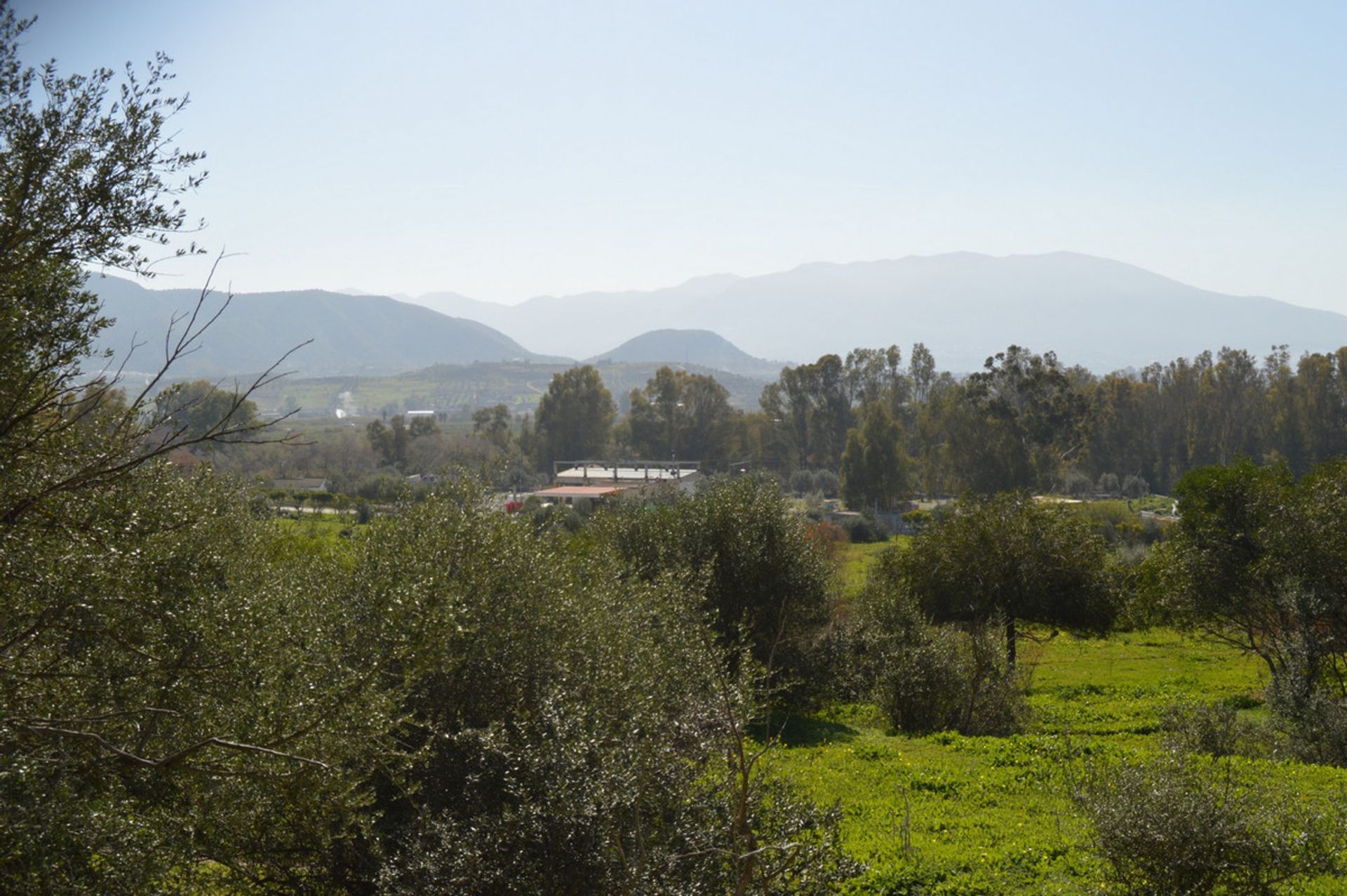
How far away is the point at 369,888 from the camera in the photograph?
321 inches

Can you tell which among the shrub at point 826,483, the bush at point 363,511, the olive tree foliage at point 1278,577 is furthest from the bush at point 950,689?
the shrub at point 826,483

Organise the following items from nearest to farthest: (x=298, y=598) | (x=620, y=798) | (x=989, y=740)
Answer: (x=620, y=798) < (x=298, y=598) < (x=989, y=740)

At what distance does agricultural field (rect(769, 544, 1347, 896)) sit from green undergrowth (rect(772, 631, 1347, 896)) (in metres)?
0.03

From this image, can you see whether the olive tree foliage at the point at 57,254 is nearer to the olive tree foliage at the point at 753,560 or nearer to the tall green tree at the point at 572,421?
the olive tree foliage at the point at 753,560

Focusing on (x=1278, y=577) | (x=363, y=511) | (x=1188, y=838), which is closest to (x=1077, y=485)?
(x=363, y=511)

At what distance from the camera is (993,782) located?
15.3 metres

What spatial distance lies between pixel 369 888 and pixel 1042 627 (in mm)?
25466

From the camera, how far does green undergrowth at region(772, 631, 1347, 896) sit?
11.1 metres

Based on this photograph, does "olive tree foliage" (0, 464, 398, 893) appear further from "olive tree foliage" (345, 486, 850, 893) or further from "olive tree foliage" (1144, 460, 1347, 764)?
"olive tree foliage" (1144, 460, 1347, 764)

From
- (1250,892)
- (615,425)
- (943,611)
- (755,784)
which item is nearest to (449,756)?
(755,784)

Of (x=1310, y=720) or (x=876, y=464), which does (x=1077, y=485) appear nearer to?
(x=876, y=464)

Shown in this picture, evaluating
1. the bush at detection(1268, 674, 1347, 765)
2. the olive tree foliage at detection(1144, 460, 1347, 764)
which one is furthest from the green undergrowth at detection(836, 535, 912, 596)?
the bush at detection(1268, 674, 1347, 765)

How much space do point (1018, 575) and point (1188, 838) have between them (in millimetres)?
19997

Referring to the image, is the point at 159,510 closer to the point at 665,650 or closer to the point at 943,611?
the point at 665,650
